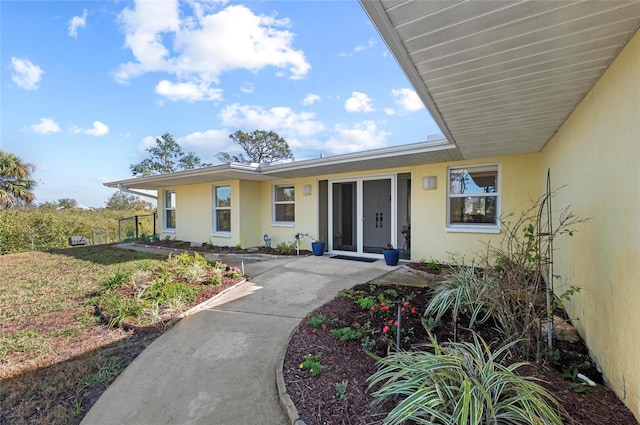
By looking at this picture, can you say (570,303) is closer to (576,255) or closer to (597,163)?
(576,255)

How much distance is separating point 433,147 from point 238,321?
14.3 feet

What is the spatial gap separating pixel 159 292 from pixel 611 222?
17.6ft

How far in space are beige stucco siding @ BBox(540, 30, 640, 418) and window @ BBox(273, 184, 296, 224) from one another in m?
6.99

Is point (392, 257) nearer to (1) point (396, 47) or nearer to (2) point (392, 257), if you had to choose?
(2) point (392, 257)

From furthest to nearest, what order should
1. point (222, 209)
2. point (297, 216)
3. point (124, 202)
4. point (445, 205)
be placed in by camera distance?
point (124, 202) → point (222, 209) → point (297, 216) → point (445, 205)

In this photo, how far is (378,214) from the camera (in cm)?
904

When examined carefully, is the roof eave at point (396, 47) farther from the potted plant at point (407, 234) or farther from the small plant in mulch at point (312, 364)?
the potted plant at point (407, 234)

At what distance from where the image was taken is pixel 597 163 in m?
2.55

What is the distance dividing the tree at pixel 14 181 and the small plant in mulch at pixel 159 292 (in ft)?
34.4

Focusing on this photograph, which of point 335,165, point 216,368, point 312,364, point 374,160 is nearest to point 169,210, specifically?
point 335,165

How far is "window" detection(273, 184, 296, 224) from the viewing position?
30.1 ft

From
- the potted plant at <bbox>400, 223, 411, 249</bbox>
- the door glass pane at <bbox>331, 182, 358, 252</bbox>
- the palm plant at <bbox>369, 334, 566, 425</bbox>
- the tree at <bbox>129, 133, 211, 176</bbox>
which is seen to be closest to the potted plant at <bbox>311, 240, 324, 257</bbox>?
the door glass pane at <bbox>331, 182, 358, 252</bbox>

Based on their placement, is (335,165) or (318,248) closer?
(335,165)

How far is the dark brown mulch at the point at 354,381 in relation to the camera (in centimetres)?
186
